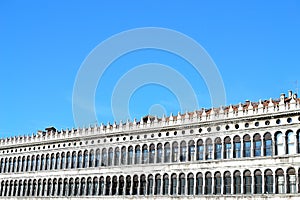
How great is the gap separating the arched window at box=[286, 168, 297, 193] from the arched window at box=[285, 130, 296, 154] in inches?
68.1

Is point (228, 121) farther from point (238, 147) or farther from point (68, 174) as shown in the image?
point (68, 174)

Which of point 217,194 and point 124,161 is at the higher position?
point 124,161

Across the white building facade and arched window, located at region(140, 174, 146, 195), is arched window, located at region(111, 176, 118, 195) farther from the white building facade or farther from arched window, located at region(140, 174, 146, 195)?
arched window, located at region(140, 174, 146, 195)

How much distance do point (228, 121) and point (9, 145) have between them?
1396 inches

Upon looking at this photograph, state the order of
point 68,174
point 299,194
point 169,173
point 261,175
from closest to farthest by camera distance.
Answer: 1. point 299,194
2. point 261,175
3. point 169,173
4. point 68,174

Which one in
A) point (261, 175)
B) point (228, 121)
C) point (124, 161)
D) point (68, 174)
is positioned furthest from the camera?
point (68, 174)

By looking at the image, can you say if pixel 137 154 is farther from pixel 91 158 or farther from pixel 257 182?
pixel 257 182

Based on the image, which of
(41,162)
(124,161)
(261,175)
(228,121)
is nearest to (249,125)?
(228,121)

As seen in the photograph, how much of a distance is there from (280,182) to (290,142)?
366 centimetres

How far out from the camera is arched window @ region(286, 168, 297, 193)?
37875mm

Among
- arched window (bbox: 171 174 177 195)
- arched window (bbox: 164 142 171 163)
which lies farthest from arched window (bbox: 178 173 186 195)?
arched window (bbox: 164 142 171 163)

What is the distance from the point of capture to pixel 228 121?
4312 cm

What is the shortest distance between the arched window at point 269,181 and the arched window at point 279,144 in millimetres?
1889

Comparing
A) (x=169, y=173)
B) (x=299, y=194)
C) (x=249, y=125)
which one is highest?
(x=249, y=125)
